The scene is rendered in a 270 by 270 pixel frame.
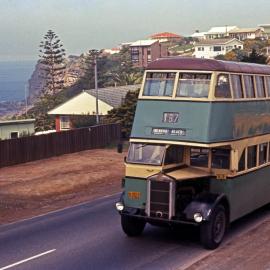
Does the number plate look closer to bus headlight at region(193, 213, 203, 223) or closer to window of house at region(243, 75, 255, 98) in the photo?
bus headlight at region(193, 213, 203, 223)

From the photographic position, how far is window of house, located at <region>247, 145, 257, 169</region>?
14508 mm

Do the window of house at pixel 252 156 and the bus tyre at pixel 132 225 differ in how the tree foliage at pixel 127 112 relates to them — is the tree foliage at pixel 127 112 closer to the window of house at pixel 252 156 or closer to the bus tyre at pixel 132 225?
the window of house at pixel 252 156

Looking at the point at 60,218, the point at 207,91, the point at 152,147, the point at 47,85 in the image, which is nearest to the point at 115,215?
the point at 60,218

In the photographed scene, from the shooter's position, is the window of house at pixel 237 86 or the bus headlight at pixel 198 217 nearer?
the bus headlight at pixel 198 217

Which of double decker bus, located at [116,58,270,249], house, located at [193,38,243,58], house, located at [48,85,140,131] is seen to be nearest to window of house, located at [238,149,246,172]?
double decker bus, located at [116,58,270,249]

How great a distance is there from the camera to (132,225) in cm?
1399

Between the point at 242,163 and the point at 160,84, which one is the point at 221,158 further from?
the point at 160,84

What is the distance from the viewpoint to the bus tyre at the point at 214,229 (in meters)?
12.7

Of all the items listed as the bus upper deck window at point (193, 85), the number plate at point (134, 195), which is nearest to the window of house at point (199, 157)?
the bus upper deck window at point (193, 85)

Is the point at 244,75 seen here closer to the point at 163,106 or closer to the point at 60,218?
the point at 163,106

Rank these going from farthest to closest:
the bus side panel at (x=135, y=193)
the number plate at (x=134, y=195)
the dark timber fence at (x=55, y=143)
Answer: the dark timber fence at (x=55, y=143)
the number plate at (x=134, y=195)
the bus side panel at (x=135, y=193)

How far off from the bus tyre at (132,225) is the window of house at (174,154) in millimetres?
1744

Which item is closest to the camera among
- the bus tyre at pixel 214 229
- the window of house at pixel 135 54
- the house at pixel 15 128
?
the bus tyre at pixel 214 229

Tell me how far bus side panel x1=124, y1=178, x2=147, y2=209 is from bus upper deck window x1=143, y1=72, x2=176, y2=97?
2.13m
